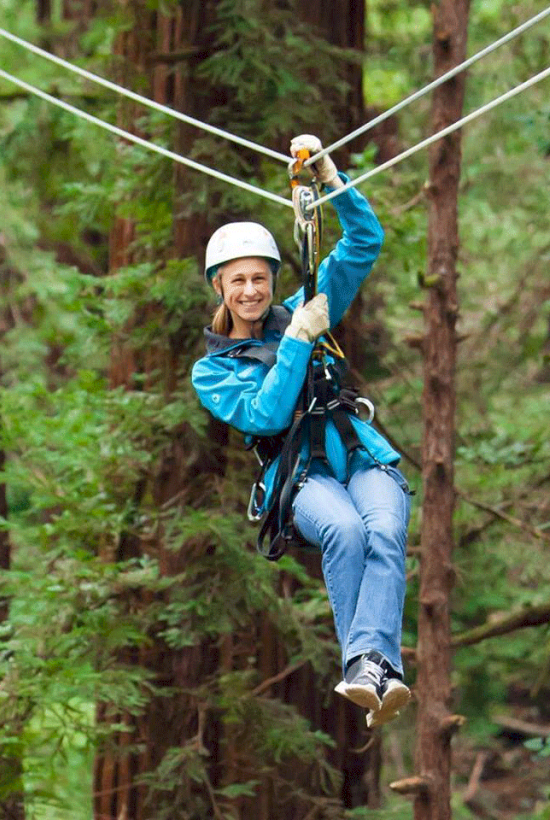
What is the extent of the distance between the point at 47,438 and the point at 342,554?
11.8ft

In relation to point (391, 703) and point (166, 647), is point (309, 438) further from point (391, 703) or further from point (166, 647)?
point (166, 647)

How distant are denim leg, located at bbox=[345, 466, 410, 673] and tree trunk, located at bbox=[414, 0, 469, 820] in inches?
108

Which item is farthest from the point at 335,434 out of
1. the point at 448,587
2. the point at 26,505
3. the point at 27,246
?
the point at 27,246

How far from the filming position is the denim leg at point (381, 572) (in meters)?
4.91

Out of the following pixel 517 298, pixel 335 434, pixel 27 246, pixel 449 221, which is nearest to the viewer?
pixel 335 434

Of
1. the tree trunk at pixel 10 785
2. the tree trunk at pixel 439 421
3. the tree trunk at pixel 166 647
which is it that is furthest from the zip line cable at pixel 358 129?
the tree trunk at pixel 10 785

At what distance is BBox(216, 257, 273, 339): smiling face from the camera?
5426mm

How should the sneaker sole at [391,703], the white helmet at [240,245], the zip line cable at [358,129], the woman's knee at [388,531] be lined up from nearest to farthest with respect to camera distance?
1. the zip line cable at [358,129]
2. the sneaker sole at [391,703]
3. the woman's knee at [388,531]
4. the white helmet at [240,245]

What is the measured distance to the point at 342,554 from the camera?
4.99 m

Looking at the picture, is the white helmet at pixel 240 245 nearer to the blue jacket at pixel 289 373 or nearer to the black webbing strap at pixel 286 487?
the blue jacket at pixel 289 373

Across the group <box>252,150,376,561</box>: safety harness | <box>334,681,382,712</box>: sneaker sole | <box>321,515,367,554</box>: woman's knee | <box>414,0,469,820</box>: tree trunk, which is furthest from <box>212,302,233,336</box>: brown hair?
<box>414,0,469,820</box>: tree trunk

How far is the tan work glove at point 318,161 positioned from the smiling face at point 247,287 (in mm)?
386

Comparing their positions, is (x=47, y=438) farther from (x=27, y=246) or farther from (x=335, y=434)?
(x=27, y=246)

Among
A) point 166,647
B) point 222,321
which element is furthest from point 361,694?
point 166,647
